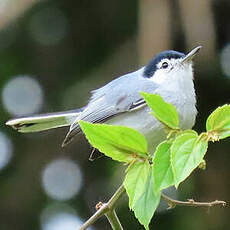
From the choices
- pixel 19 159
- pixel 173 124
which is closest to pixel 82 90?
pixel 19 159

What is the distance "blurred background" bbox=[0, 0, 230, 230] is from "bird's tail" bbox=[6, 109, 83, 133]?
95 centimetres

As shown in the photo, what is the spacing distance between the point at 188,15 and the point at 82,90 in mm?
1076

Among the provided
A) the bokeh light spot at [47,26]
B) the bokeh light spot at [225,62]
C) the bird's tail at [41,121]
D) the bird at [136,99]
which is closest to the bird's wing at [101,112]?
the bird at [136,99]

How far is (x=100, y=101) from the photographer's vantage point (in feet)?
6.94

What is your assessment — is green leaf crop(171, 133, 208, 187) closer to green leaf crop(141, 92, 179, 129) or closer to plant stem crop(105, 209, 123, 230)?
green leaf crop(141, 92, 179, 129)

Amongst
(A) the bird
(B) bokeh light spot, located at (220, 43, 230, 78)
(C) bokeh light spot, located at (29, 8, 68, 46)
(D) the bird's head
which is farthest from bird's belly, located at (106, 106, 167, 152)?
(C) bokeh light spot, located at (29, 8, 68, 46)

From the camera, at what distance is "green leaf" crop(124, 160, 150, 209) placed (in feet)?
3.53

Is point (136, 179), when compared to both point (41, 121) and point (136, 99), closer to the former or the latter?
point (136, 99)

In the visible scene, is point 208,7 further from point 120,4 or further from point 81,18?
point 81,18

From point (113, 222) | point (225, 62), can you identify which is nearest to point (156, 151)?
point (113, 222)

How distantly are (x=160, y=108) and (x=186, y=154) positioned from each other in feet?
0.34

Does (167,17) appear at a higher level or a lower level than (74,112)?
higher

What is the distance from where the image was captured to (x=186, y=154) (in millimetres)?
1017

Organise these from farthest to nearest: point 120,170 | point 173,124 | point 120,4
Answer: point 120,4, point 120,170, point 173,124
